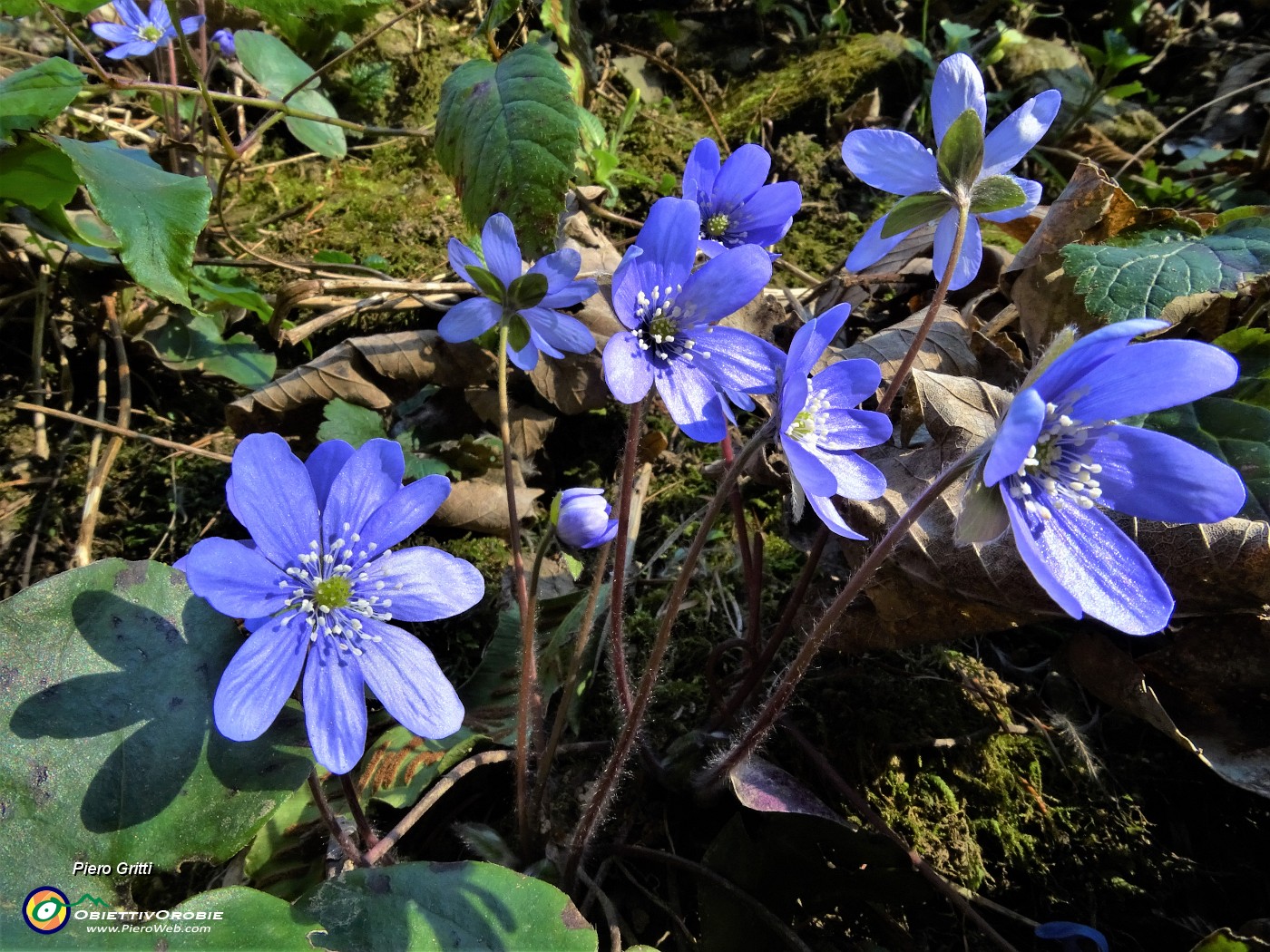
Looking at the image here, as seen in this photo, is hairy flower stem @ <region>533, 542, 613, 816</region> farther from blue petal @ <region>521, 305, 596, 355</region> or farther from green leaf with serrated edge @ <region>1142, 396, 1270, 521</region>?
green leaf with serrated edge @ <region>1142, 396, 1270, 521</region>

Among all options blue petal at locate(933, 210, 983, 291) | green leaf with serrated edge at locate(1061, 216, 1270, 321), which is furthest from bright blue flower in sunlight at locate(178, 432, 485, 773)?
green leaf with serrated edge at locate(1061, 216, 1270, 321)

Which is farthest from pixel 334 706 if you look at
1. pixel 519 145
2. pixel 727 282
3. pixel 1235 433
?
pixel 1235 433

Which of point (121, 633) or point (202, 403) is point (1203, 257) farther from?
point (202, 403)

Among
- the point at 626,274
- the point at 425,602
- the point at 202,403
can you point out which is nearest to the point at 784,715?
the point at 425,602

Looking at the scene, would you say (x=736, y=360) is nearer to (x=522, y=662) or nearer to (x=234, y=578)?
(x=522, y=662)

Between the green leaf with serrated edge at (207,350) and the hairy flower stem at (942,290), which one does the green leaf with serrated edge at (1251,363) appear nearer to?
the hairy flower stem at (942,290)
